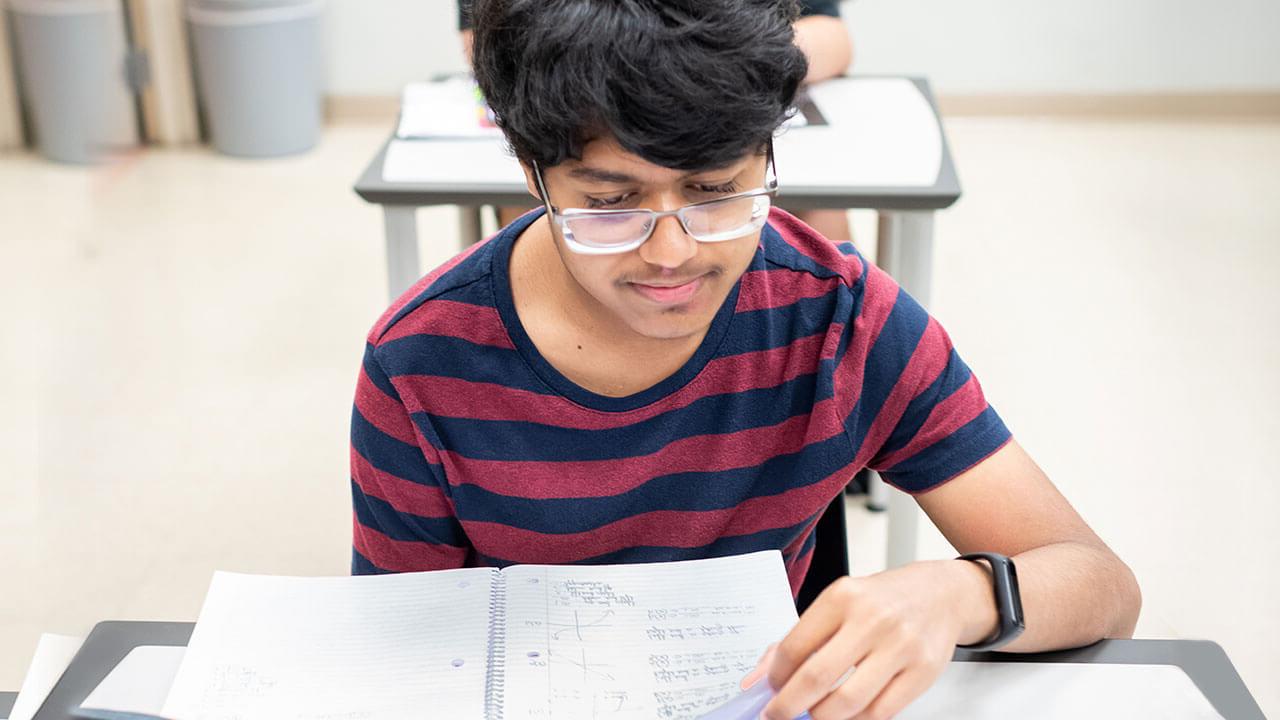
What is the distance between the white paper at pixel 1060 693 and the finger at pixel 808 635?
0.11 m

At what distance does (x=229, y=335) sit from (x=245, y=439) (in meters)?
0.47

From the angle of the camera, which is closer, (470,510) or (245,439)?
(470,510)

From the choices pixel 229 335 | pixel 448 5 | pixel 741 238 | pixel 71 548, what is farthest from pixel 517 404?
pixel 448 5

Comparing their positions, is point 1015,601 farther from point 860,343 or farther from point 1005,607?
point 860,343

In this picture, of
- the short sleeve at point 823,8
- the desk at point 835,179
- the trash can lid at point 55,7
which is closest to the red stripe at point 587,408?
the desk at point 835,179

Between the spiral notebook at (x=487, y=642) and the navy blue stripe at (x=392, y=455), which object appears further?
the navy blue stripe at (x=392, y=455)

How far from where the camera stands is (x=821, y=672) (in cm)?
81

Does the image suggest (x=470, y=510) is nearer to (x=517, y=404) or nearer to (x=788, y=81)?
(x=517, y=404)

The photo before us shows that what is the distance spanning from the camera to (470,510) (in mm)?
1090

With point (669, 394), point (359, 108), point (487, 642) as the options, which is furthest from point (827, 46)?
point (359, 108)

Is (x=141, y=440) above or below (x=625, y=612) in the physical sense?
below

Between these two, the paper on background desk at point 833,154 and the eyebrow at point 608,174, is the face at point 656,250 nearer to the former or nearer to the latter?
the eyebrow at point 608,174

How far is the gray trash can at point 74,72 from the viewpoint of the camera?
383 centimetres

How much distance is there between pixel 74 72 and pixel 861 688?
3.71 metres
